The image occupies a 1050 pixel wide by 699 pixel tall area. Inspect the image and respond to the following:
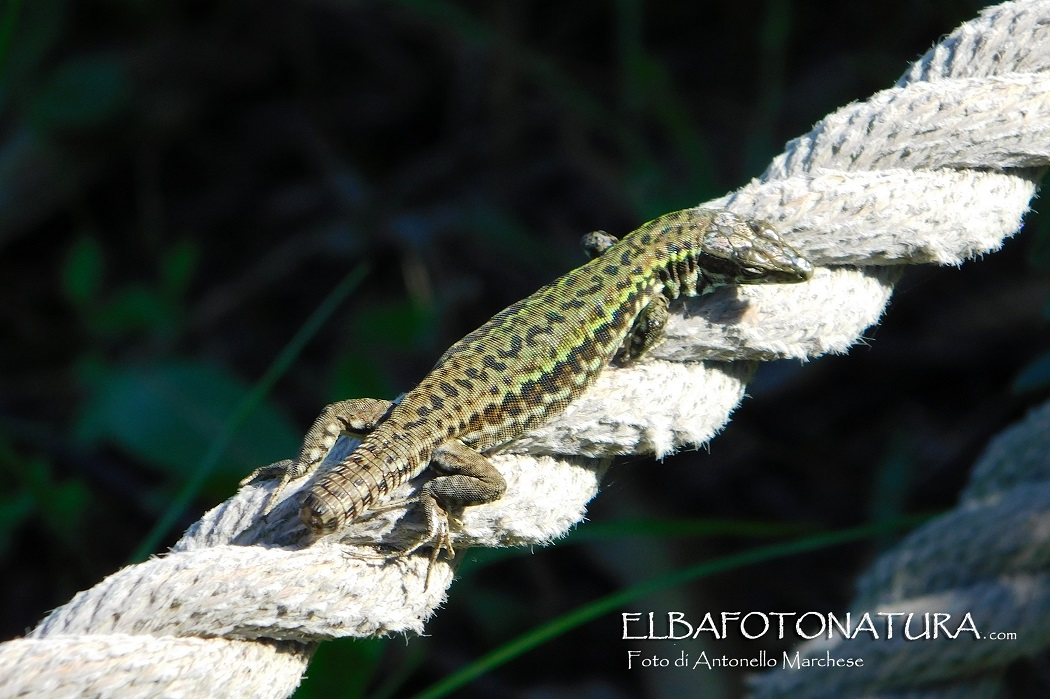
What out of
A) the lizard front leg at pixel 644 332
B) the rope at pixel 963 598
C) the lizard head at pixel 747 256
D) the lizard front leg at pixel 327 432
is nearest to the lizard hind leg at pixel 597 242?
the lizard head at pixel 747 256

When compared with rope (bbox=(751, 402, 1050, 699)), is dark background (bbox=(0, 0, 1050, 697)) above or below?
above

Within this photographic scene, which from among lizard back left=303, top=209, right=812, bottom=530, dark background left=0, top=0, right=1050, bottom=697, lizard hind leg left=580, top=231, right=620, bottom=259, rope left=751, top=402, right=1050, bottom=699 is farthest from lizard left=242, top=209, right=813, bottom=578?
dark background left=0, top=0, right=1050, bottom=697

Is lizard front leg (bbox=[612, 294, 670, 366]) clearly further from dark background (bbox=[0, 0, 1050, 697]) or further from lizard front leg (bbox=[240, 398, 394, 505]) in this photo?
dark background (bbox=[0, 0, 1050, 697])

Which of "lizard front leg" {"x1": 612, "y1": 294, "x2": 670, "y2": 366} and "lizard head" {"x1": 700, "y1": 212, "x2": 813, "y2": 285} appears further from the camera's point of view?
"lizard front leg" {"x1": 612, "y1": 294, "x2": 670, "y2": 366}

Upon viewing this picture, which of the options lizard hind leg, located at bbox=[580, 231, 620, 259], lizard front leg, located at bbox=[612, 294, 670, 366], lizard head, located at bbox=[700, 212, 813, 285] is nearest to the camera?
lizard head, located at bbox=[700, 212, 813, 285]

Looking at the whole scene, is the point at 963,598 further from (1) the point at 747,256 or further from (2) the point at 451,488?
(2) the point at 451,488

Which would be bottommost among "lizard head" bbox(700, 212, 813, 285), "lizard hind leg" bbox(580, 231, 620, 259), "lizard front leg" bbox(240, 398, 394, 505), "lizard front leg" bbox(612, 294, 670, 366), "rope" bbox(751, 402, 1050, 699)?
"rope" bbox(751, 402, 1050, 699)

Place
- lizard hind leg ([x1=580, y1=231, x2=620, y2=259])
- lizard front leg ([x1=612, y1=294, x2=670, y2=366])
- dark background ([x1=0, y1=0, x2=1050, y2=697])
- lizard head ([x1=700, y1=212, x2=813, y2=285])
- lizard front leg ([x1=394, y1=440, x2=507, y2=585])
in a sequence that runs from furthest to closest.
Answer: dark background ([x1=0, y1=0, x2=1050, y2=697]) → lizard hind leg ([x1=580, y1=231, x2=620, y2=259]) → lizard front leg ([x1=612, y1=294, x2=670, y2=366]) → lizard head ([x1=700, y1=212, x2=813, y2=285]) → lizard front leg ([x1=394, y1=440, x2=507, y2=585])

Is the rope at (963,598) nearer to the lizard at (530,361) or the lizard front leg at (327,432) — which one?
the lizard at (530,361)
